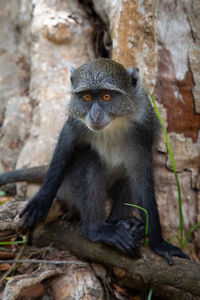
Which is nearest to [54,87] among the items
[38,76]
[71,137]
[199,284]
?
[38,76]

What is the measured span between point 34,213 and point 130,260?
1.08 metres

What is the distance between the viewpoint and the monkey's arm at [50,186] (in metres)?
3.23

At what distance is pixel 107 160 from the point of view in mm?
3645

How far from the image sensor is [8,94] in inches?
227

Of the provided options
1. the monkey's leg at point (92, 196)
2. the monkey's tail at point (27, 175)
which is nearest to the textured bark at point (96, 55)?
the monkey's tail at point (27, 175)

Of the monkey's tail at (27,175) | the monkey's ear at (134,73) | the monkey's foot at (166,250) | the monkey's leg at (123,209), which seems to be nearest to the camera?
the monkey's foot at (166,250)

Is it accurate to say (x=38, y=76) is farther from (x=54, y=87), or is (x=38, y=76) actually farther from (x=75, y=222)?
(x=75, y=222)

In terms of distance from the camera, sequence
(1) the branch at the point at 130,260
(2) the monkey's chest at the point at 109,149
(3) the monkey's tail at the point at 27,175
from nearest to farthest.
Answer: (1) the branch at the point at 130,260 → (2) the monkey's chest at the point at 109,149 → (3) the monkey's tail at the point at 27,175

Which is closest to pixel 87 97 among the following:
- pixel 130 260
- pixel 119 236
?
pixel 119 236

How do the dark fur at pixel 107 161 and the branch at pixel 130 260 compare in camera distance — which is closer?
the branch at pixel 130 260

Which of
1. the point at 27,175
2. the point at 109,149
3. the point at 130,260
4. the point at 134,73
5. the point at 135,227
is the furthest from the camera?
the point at 27,175

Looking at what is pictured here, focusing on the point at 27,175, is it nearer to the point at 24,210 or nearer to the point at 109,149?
the point at 24,210

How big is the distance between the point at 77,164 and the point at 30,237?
994 millimetres

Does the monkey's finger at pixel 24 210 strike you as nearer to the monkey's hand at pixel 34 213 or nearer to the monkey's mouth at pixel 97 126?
the monkey's hand at pixel 34 213
